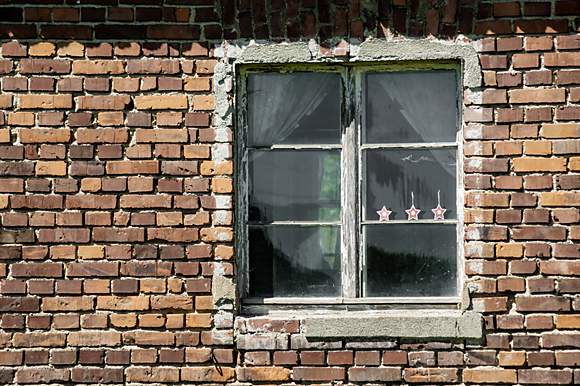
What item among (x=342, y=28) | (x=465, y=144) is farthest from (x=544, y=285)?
(x=342, y=28)

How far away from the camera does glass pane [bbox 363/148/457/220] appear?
3051 mm

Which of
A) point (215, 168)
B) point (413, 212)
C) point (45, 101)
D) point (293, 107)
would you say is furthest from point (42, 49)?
point (413, 212)

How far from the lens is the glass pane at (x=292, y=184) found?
3.09 m

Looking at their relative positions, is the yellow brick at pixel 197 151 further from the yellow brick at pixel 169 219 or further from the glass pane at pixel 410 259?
the glass pane at pixel 410 259

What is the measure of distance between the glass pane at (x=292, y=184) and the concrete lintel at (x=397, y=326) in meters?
0.65

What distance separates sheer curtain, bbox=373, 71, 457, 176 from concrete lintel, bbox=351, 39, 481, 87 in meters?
0.16

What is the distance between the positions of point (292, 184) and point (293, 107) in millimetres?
504

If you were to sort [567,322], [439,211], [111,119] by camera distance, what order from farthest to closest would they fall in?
[439,211]
[111,119]
[567,322]

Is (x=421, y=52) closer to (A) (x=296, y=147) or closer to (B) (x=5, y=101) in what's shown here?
(A) (x=296, y=147)

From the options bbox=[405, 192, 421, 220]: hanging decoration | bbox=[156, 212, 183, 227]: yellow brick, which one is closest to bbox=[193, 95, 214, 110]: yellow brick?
bbox=[156, 212, 183, 227]: yellow brick

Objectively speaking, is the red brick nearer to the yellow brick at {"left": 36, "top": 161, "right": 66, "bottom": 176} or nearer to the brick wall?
the brick wall

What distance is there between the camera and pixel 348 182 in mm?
3053

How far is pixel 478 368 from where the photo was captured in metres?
2.85

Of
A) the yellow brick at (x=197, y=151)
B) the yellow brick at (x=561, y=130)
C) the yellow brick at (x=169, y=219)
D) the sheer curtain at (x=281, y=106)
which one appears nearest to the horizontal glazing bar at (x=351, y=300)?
the sheer curtain at (x=281, y=106)
